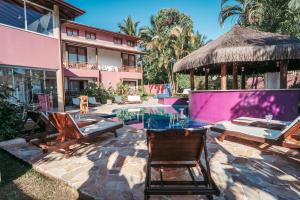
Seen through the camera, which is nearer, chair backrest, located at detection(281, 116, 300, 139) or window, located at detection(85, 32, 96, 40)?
chair backrest, located at detection(281, 116, 300, 139)

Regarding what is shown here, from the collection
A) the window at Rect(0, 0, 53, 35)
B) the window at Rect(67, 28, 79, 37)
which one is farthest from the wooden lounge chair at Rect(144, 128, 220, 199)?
the window at Rect(67, 28, 79, 37)

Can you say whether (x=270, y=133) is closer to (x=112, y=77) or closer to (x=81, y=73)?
(x=81, y=73)

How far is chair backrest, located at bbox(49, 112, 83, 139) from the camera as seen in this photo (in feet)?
15.7

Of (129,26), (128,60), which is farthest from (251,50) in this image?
(129,26)

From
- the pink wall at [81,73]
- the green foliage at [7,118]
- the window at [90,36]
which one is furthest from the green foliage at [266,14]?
the green foliage at [7,118]

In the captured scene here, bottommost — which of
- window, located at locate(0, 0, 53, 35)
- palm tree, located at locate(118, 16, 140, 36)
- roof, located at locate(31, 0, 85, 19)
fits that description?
window, located at locate(0, 0, 53, 35)

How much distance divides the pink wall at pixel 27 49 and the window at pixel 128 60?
1881 cm

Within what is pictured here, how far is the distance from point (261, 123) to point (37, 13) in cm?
1113

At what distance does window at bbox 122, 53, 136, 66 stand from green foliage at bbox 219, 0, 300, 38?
45.5 ft

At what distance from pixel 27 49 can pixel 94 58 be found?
16.3 metres

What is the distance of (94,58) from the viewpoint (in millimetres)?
25625

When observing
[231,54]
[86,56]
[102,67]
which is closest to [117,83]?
[102,67]

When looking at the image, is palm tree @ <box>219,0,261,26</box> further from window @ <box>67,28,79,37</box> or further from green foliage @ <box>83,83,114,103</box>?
window @ <box>67,28,79,37</box>

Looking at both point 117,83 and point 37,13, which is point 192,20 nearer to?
point 117,83
